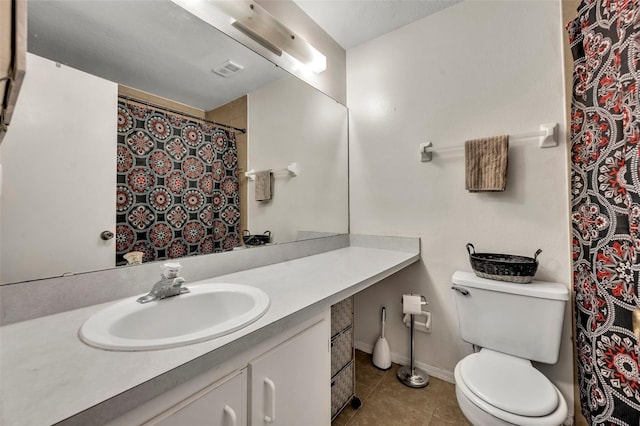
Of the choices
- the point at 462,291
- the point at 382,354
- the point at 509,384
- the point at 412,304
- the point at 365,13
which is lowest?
the point at 382,354

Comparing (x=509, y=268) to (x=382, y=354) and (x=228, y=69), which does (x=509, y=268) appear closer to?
(x=382, y=354)

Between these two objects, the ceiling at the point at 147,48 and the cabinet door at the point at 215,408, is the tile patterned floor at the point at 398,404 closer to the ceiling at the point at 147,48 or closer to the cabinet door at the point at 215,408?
the cabinet door at the point at 215,408

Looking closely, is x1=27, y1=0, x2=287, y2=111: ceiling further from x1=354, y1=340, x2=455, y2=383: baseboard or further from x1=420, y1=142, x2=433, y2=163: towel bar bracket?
x1=354, y1=340, x2=455, y2=383: baseboard

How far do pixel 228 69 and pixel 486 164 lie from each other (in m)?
1.48

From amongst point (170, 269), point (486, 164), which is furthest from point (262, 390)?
point (486, 164)

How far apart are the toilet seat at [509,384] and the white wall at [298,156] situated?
114 centimetres

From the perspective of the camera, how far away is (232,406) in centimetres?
66

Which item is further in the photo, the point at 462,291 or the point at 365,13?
the point at 365,13

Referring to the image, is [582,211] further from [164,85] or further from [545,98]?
[164,85]

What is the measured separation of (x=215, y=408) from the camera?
24.5 inches

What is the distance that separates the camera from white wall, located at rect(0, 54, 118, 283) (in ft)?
2.44

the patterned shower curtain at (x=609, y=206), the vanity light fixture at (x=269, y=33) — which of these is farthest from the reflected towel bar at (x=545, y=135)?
the vanity light fixture at (x=269, y=33)

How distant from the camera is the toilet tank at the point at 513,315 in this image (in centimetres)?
121

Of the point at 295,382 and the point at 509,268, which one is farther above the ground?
the point at 509,268
